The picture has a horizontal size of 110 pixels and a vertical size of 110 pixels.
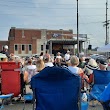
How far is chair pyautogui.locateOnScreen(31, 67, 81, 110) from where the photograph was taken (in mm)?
4527

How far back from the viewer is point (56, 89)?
459 centimetres

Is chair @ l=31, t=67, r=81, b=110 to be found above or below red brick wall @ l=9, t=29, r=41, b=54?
below

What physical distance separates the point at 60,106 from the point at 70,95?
0.24 metres

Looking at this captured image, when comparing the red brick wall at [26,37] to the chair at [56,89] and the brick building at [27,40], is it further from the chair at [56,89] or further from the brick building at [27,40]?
the chair at [56,89]

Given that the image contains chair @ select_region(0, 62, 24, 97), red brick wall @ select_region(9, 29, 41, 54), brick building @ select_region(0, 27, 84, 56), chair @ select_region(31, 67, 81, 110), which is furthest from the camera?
red brick wall @ select_region(9, 29, 41, 54)

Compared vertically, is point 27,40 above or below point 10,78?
above

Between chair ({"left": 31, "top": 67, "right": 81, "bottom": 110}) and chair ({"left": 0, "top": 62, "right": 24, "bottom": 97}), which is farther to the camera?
chair ({"left": 0, "top": 62, "right": 24, "bottom": 97})

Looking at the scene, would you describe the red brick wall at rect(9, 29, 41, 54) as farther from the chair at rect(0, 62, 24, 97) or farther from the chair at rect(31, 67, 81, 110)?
the chair at rect(31, 67, 81, 110)

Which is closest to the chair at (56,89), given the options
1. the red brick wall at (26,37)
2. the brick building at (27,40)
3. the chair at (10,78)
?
the chair at (10,78)

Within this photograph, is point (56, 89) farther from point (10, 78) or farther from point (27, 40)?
point (27, 40)

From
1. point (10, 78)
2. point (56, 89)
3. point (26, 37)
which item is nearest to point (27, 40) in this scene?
point (26, 37)

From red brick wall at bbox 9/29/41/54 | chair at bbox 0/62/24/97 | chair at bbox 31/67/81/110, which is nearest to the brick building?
red brick wall at bbox 9/29/41/54

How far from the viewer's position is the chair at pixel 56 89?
453 centimetres

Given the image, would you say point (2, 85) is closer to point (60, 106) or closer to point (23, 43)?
point (60, 106)
